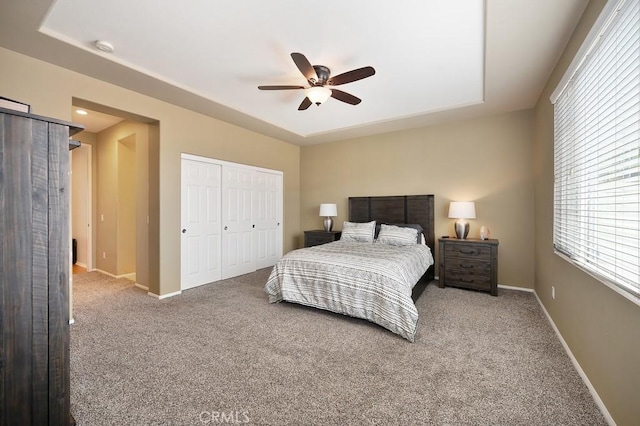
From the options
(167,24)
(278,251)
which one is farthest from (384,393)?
(278,251)

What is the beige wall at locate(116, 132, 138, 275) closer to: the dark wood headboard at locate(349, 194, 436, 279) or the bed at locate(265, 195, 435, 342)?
the bed at locate(265, 195, 435, 342)

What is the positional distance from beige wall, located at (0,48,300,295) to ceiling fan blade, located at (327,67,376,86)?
242 centimetres

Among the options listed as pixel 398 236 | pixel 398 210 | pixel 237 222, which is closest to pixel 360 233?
pixel 398 236

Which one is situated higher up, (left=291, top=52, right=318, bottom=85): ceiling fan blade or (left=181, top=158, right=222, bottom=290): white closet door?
(left=291, top=52, right=318, bottom=85): ceiling fan blade

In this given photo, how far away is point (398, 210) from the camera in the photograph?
4.97m

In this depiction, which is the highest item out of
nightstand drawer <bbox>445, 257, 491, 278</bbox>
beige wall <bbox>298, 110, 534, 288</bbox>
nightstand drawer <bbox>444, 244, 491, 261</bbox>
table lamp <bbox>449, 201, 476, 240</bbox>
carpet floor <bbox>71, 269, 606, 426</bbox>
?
beige wall <bbox>298, 110, 534, 288</bbox>

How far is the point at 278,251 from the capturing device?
234 inches

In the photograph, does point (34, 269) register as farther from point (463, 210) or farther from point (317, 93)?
point (463, 210)

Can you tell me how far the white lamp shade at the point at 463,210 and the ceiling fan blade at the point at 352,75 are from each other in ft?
8.27

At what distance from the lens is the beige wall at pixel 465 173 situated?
4047 millimetres

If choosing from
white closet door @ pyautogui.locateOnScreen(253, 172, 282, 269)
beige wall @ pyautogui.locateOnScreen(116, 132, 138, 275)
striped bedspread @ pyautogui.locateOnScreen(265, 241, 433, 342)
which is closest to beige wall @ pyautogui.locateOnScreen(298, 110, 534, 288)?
white closet door @ pyautogui.locateOnScreen(253, 172, 282, 269)

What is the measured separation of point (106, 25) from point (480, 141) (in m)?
4.74

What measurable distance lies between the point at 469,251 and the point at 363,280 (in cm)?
203

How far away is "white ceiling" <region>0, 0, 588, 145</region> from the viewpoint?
2.08m
